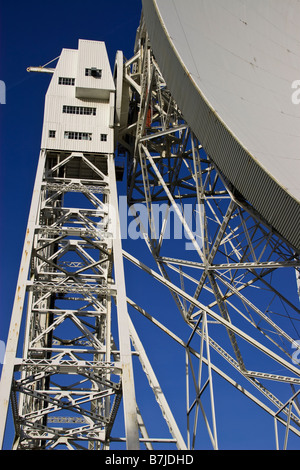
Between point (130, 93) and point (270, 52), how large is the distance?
8.54 meters

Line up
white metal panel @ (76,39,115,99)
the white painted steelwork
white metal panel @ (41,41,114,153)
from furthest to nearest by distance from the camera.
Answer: white metal panel @ (76,39,115,99) < white metal panel @ (41,41,114,153) < the white painted steelwork

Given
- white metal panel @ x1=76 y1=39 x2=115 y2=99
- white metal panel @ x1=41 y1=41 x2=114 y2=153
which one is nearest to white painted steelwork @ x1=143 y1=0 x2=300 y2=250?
white metal panel @ x1=76 y1=39 x2=115 y2=99

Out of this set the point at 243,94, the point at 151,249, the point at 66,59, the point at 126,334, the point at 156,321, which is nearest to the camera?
the point at 126,334

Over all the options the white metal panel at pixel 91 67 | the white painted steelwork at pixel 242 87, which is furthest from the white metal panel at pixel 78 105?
the white painted steelwork at pixel 242 87

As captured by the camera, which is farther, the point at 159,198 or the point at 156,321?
the point at 159,198

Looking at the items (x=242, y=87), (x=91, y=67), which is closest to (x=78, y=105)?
(x=91, y=67)

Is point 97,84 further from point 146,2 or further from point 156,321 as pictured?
point 156,321

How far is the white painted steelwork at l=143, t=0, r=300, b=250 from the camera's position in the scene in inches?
838

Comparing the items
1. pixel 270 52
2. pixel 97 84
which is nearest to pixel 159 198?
pixel 97 84

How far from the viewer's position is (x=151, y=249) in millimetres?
30594

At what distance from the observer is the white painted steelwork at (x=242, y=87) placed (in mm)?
21297

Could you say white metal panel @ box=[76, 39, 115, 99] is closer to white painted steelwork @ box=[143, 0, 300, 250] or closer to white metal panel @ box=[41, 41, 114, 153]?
white metal panel @ box=[41, 41, 114, 153]
